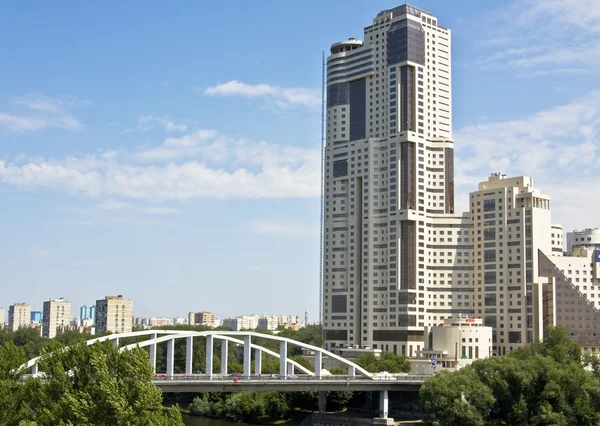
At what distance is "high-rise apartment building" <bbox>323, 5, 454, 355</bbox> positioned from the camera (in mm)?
120438

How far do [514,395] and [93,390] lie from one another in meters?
36.5

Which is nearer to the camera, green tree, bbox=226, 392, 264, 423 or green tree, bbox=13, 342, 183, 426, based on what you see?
green tree, bbox=13, 342, 183, 426

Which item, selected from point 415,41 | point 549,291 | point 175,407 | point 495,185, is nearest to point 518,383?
point 175,407

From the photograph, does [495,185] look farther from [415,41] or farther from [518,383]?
[518,383]

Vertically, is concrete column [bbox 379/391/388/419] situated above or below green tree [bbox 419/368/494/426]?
below

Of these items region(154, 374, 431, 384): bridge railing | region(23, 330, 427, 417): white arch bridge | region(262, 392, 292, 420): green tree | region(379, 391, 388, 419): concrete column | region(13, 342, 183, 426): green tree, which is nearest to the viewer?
region(13, 342, 183, 426): green tree

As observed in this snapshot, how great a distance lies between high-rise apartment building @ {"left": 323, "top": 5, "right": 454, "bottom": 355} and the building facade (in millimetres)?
21911

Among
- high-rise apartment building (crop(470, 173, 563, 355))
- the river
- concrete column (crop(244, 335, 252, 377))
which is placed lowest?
the river

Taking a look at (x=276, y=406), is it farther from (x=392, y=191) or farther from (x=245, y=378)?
(x=392, y=191)

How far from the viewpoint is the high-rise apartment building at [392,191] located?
120438 millimetres

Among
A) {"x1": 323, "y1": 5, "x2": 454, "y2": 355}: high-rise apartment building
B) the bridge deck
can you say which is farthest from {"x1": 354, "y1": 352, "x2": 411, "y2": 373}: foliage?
the bridge deck

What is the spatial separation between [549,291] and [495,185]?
708 inches

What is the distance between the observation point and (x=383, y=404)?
85.7m

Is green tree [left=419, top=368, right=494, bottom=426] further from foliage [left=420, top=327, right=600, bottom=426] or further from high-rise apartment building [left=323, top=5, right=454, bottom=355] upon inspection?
high-rise apartment building [left=323, top=5, right=454, bottom=355]
